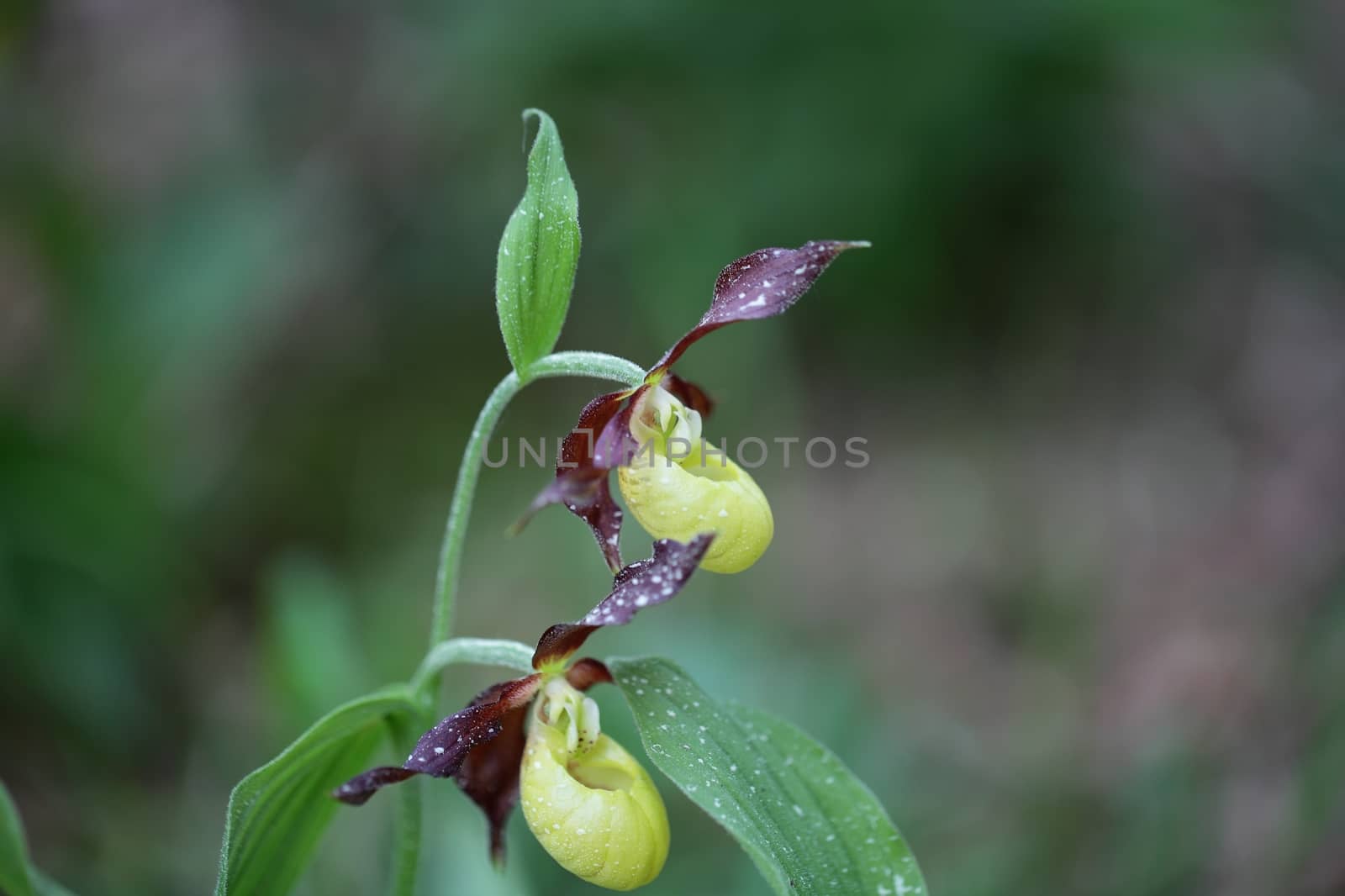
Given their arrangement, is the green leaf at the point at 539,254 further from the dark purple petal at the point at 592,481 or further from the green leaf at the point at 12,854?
the green leaf at the point at 12,854

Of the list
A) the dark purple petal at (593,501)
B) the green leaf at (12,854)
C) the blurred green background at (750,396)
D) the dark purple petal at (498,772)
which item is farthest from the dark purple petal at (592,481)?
the blurred green background at (750,396)

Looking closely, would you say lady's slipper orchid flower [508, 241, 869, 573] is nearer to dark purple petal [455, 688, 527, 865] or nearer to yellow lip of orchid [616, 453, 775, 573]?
yellow lip of orchid [616, 453, 775, 573]

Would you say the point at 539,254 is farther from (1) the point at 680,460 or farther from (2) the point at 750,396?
(2) the point at 750,396

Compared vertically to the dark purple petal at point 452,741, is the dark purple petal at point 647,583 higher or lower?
higher

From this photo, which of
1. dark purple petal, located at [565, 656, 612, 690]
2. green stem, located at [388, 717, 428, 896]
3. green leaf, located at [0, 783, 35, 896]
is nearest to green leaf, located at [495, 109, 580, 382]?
dark purple petal, located at [565, 656, 612, 690]

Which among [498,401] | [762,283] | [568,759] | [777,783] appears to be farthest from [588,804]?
[762,283]
